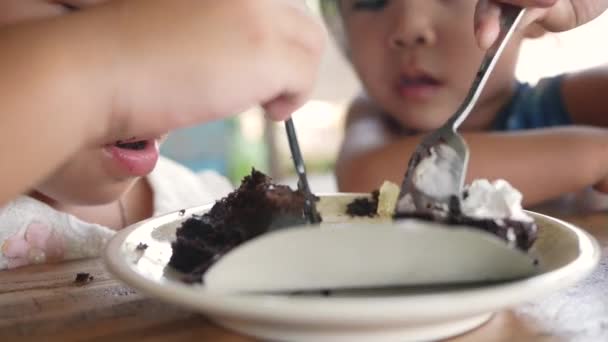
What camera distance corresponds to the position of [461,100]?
3.95ft

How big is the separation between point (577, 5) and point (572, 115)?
0.32 meters

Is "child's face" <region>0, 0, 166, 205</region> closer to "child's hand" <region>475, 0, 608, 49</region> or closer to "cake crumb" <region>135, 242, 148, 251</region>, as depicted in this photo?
"cake crumb" <region>135, 242, 148, 251</region>

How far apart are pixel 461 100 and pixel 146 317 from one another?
33.1 inches

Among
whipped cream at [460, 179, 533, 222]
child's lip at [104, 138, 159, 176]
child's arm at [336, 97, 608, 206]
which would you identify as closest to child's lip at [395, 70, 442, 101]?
child's arm at [336, 97, 608, 206]

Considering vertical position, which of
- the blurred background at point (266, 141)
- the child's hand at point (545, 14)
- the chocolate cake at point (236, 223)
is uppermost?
the child's hand at point (545, 14)

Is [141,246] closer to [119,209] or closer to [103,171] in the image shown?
[103,171]

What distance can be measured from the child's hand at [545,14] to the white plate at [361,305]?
278 mm

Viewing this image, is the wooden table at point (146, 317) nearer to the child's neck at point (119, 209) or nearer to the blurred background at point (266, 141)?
the child's neck at point (119, 209)

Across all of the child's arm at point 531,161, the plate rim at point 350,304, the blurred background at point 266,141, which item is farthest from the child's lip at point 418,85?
the blurred background at point 266,141

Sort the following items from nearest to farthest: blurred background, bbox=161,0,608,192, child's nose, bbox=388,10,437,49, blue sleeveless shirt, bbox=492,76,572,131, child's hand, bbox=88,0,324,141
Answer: child's hand, bbox=88,0,324,141, child's nose, bbox=388,10,437,49, blue sleeveless shirt, bbox=492,76,572,131, blurred background, bbox=161,0,608,192

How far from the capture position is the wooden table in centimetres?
43

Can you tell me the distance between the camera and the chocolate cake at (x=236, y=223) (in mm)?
488

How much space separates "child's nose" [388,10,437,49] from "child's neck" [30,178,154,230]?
18.0 inches

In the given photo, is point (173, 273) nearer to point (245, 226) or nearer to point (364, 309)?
point (245, 226)
